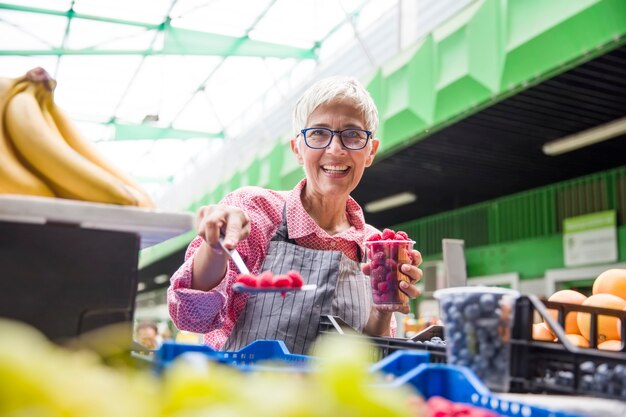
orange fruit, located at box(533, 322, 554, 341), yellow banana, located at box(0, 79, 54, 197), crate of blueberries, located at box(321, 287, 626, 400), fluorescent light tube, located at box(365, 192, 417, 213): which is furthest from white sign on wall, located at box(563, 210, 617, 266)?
yellow banana, located at box(0, 79, 54, 197)

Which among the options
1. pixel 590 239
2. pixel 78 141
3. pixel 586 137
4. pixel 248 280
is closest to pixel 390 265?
pixel 248 280

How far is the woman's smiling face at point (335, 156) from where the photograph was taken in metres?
1.94

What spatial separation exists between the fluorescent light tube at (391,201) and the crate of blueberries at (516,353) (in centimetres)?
937

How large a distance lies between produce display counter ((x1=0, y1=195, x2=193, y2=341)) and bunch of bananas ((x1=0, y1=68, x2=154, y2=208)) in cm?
5

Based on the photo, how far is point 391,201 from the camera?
35.3 ft

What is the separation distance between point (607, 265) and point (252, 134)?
9.00 metres

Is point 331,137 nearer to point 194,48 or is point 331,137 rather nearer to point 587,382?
point 587,382

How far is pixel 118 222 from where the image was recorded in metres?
1.04

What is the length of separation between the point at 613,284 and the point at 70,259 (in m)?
Result: 1.46

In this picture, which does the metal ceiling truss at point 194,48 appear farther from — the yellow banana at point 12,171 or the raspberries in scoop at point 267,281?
the raspberries in scoop at point 267,281

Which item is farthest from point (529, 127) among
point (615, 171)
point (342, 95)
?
point (342, 95)

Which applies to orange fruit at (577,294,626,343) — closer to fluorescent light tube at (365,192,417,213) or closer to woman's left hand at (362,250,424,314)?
woman's left hand at (362,250,424,314)

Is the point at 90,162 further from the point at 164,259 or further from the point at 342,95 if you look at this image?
the point at 164,259

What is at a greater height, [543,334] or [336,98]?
[336,98]
